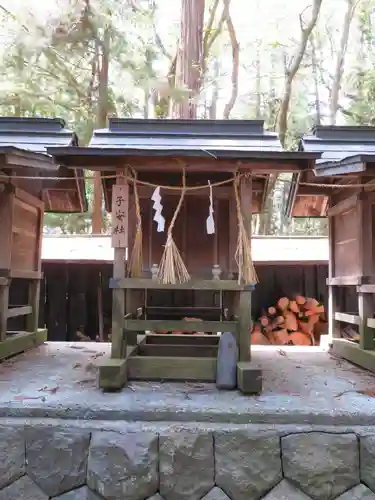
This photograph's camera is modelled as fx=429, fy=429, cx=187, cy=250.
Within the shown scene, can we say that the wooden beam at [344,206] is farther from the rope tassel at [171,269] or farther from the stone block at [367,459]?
the stone block at [367,459]

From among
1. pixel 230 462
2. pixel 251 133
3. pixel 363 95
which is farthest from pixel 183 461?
pixel 363 95

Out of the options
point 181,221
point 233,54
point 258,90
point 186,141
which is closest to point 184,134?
point 186,141

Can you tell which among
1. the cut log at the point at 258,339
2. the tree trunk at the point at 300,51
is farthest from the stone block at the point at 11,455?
the tree trunk at the point at 300,51

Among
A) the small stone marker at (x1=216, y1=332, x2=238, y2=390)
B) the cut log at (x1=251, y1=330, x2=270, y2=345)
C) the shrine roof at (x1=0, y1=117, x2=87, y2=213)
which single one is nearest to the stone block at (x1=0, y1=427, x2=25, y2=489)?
the small stone marker at (x1=216, y1=332, x2=238, y2=390)

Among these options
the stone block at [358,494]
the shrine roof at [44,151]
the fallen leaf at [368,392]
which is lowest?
the stone block at [358,494]

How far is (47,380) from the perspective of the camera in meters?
4.31

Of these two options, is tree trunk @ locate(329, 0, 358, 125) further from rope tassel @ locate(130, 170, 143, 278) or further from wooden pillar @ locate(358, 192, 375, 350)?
rope tassel @ locate(130, 170, 143, 278)

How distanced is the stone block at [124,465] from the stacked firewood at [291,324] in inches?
223

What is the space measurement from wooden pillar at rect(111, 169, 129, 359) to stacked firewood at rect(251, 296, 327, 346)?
4916 mm

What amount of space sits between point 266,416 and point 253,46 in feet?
62.7

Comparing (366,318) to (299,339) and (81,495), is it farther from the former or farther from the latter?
(299,339)

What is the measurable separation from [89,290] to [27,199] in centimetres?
362

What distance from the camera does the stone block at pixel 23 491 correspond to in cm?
317

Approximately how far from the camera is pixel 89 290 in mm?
9078
